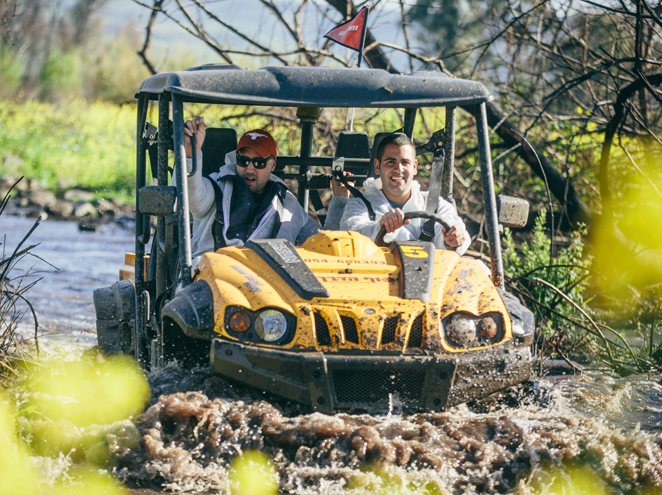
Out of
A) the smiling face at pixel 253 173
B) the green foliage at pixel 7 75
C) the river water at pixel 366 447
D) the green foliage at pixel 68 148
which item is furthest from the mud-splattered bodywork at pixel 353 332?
the green foliage at pixel 7 75

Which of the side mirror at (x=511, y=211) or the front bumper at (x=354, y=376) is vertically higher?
the side mirror at (x=511, y=211)

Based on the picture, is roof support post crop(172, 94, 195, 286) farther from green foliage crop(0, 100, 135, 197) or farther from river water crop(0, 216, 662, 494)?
green foliage crop(0, 100, 135, 197)

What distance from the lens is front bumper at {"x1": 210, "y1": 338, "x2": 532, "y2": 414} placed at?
5.12 m

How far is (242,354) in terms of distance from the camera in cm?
515

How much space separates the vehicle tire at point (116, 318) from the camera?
7480 millimetres

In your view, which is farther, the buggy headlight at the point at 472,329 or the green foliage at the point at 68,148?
the green foliage at the point at 68,148

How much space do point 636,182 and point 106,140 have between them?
20.9 m

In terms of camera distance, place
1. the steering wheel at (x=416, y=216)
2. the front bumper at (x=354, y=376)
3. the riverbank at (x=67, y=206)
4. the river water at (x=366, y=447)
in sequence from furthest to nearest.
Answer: the riverbank at (x=67, y=206) < the steering wheel at (x=416, y=216) < the front bumper at (x=354, y=376) < the river water at (x=366, y=447)

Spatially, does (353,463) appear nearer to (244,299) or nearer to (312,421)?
(312,421)

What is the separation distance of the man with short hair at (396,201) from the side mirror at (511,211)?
0.25 metres

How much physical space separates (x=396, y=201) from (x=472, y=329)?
4.59ft

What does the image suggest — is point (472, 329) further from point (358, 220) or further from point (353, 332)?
point (358, 220)

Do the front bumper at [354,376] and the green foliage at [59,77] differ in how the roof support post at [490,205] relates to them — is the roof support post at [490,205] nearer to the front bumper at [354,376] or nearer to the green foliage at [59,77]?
the front bumper at [354,376]

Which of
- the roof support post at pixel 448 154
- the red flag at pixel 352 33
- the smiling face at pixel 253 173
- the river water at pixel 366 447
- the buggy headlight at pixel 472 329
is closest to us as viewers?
the river water at pixel 366 447
